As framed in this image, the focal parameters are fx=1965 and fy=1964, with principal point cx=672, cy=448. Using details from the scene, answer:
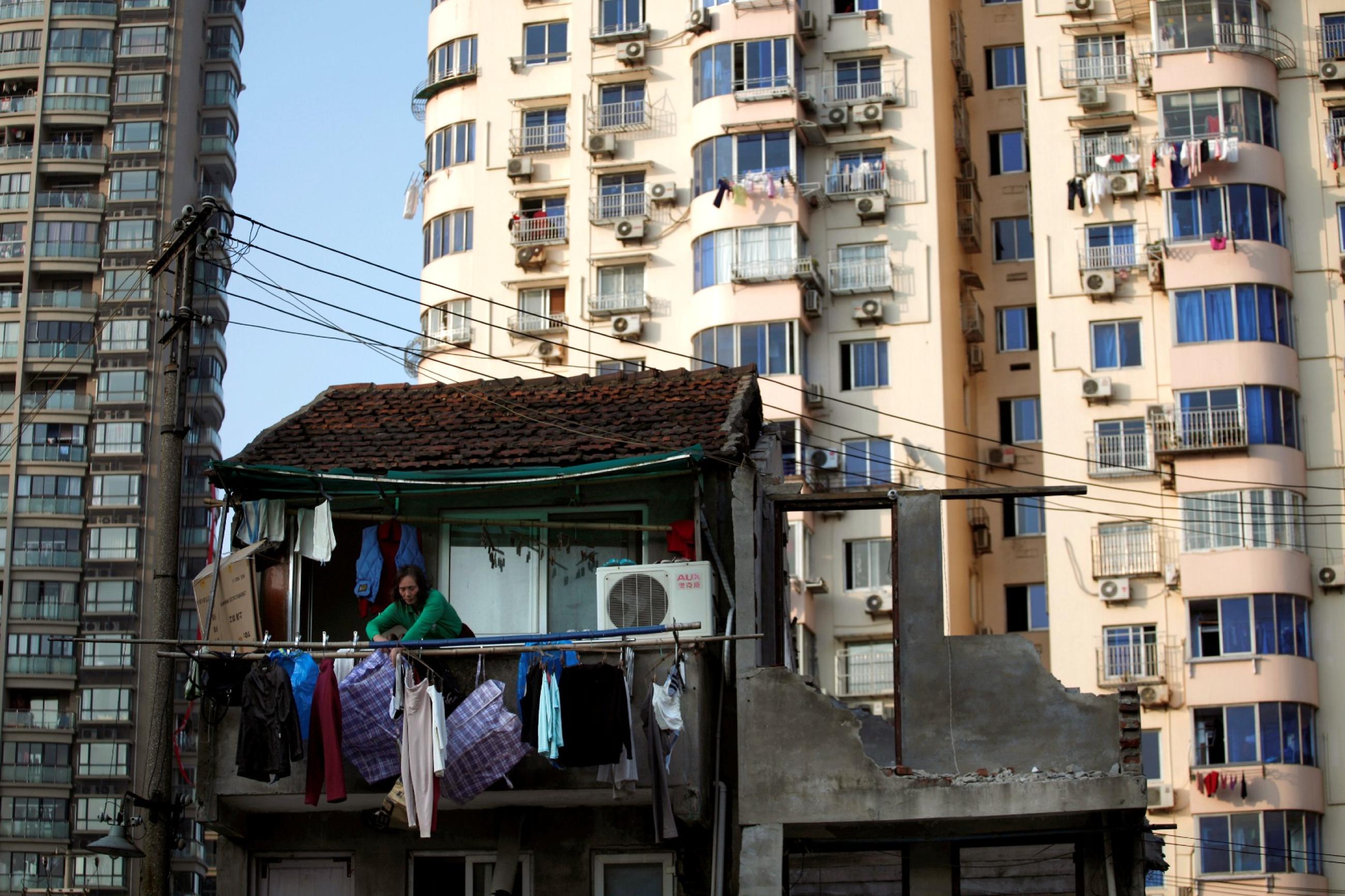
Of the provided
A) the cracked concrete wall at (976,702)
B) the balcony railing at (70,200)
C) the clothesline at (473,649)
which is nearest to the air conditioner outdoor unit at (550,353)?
the balcony railing at (70,200)

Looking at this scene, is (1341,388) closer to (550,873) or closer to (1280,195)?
(1280,195)

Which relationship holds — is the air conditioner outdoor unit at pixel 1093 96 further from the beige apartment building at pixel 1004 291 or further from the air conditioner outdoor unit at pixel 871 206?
the air conditioner outdoor unit at pixel 871 206

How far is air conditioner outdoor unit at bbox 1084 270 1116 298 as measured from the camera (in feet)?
149

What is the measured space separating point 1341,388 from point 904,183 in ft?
38.6

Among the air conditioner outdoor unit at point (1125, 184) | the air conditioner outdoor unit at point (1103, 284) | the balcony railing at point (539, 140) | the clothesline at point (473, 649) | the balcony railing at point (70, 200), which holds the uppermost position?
the balcony railing at point (70, 200)

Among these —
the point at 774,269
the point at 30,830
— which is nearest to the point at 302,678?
the point at 774,269

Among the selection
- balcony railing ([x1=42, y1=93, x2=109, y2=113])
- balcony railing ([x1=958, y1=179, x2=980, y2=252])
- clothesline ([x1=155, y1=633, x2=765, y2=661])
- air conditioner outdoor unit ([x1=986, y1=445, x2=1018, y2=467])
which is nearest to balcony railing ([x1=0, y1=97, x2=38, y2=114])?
balcony railing ([x1=42, y1=93, x2=109, y2=113])

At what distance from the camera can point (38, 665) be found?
2756 inches

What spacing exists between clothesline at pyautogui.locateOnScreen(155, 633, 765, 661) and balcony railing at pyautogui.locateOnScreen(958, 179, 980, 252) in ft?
112

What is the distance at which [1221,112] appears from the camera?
45156mm

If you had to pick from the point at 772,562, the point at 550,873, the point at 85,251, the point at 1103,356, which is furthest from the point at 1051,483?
the point at 85,251

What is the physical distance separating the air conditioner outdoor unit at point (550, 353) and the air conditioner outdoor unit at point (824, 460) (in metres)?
7.49

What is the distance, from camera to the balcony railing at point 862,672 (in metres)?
45.2

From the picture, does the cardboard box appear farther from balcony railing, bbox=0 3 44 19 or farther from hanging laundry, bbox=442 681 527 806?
balcony railing, bbox=0 3 44 19
